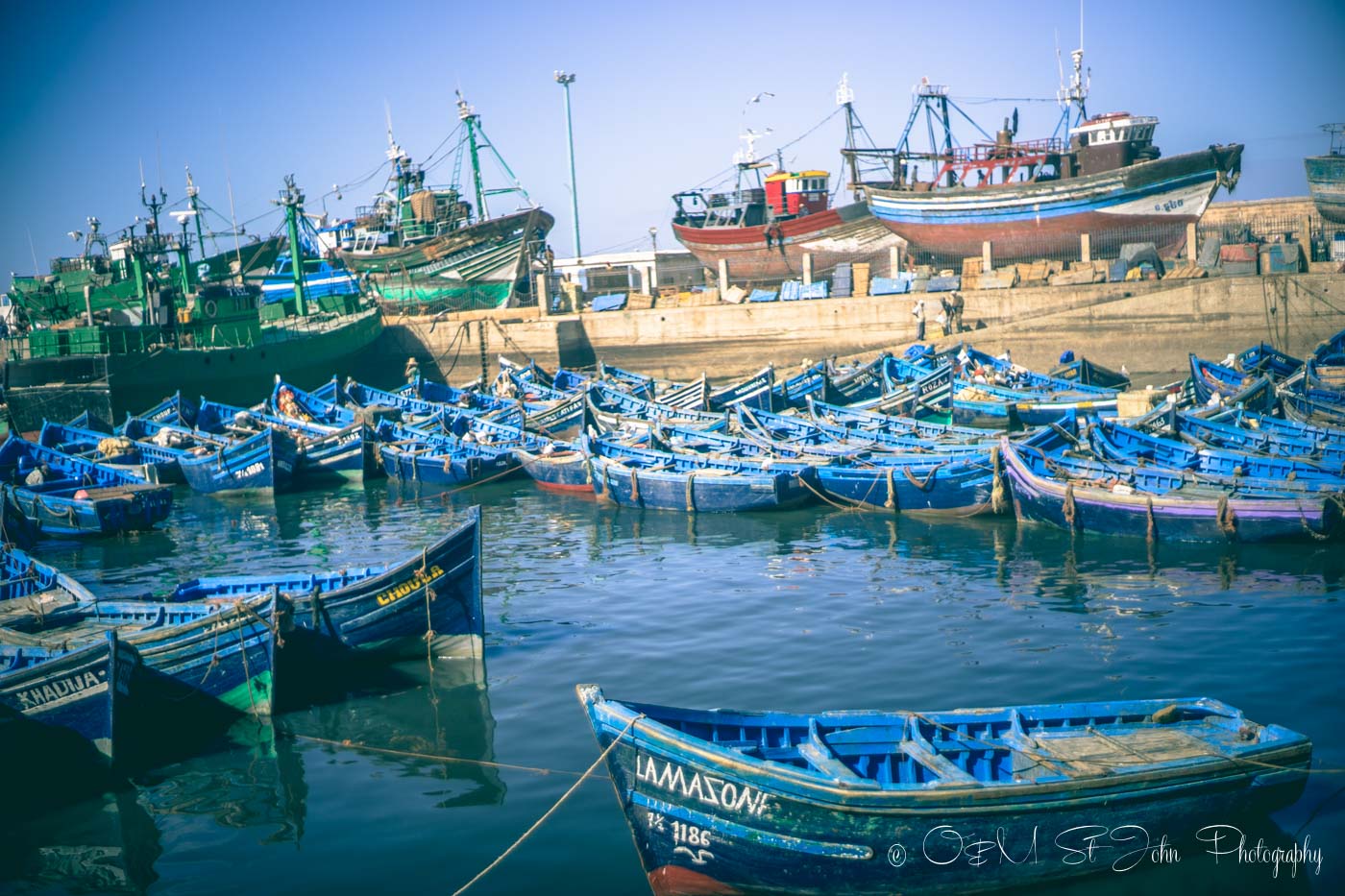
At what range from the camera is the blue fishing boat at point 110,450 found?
3131cm

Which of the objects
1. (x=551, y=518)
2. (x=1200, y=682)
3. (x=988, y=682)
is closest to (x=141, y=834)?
(x=988, y=682)

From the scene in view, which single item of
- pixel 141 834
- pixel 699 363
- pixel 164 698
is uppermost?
pixel 699 363

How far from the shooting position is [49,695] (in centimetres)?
1153

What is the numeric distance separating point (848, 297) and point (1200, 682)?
3353cm

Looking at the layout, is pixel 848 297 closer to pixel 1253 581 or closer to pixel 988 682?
pixel 1253 581

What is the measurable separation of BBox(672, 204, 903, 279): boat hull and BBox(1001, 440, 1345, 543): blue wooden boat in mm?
33021

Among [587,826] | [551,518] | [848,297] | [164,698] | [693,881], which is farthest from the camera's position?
[848,297]

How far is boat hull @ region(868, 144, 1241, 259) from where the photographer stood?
43562mm

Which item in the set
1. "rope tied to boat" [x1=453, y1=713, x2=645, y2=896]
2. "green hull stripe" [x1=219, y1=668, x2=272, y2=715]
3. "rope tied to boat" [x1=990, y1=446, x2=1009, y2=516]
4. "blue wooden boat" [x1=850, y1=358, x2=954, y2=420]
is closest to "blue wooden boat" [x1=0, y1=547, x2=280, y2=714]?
"green hull stripe" [x1=219, y1=668, x2=272, y2=715]

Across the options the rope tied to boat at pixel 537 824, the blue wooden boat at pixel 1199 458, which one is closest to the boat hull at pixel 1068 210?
the blue wooden boat at pixel 1199 458

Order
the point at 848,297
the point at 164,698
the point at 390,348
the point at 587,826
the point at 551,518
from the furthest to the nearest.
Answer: the point at 390,348, the point at 848,297, the point at 551,518, the point at 164,698, the point at 587,826

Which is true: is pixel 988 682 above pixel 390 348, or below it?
below

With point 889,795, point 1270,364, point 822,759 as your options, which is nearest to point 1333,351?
point 1270,364

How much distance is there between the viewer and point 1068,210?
46.0 m
